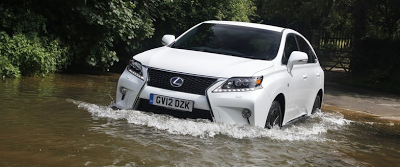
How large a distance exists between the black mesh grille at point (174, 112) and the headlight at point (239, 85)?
309 millimetres

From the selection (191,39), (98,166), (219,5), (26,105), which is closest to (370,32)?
(219,5)

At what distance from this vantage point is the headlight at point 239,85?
6324 millimetres

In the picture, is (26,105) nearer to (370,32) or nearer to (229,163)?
(229,163)

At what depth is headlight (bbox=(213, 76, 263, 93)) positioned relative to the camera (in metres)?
6.32

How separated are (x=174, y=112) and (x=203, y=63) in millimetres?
698

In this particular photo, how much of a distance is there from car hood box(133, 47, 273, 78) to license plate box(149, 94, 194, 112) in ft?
1.17

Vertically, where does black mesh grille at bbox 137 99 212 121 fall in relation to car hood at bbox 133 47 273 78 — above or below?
below

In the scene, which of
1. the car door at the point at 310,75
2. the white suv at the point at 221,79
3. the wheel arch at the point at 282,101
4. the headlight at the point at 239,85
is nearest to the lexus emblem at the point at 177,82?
the white suv at the point at 221,79

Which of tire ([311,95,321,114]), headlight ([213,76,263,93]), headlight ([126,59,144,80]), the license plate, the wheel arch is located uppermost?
headlight ([126,59,144,80])

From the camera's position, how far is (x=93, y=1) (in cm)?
1300

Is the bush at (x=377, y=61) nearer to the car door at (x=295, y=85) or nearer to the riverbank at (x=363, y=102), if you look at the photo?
the riverbank at (x=363, y=102)

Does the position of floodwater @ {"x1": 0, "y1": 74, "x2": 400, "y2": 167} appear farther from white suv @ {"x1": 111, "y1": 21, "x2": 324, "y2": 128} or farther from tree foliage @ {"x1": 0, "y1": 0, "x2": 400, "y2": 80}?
tree foliage @ {"x1": 0, "y1": 0, "x2": 400, "y2": 80}

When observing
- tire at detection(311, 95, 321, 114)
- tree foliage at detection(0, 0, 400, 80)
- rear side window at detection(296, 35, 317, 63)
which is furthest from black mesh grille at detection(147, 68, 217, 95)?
tree foliage at detection(0, 0, 400, 80)

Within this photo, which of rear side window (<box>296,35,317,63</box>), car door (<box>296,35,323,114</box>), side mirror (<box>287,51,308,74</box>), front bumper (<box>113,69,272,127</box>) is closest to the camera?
front bumper (<box>113,69,272,127</box>)
